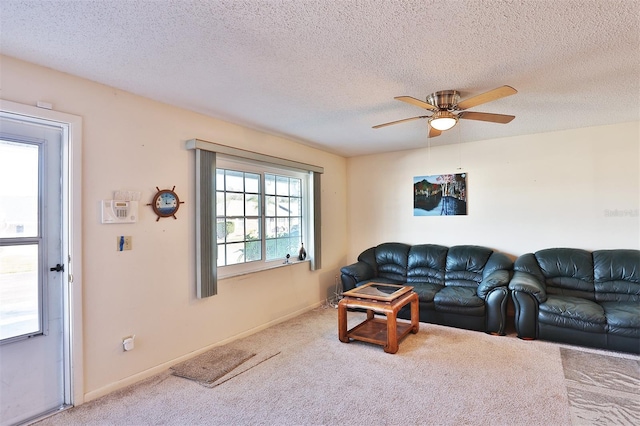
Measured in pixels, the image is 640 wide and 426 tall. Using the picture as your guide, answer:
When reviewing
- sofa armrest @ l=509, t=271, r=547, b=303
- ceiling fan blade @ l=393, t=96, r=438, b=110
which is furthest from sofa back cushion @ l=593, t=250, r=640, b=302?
ceiling fan blade @ l=393, t=96, r=438, b=110

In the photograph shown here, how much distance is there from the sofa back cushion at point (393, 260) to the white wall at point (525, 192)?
0.31m

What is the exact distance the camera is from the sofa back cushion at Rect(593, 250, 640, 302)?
11.9 feet

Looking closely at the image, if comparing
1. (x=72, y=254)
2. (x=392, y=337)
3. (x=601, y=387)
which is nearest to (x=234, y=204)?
(x=72, y=254)

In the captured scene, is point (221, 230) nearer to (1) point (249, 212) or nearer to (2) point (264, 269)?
(1) point (249, 212)

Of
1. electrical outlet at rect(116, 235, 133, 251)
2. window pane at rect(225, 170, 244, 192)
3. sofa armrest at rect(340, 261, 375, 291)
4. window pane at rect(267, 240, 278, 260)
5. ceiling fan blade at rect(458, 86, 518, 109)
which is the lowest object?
sofa armrest at rect(340, 261, 375, 291)

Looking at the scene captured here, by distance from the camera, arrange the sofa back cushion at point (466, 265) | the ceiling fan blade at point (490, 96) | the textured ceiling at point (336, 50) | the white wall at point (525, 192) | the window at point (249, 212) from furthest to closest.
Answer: the sofa back cushion at point (466, 265), the white wall at point (525, 192), the window at point (249, 212), the ceiling fan blade at point (490, 96), the textured ceiling at point (336, 50)

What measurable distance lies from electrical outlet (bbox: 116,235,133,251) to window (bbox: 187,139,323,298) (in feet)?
2.10

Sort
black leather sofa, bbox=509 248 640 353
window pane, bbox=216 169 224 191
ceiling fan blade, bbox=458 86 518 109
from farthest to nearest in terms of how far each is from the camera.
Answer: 1. window pane, bbox=216 169 224 191
2. black leather sofa, bbox=509 248 640 353
3. ceiling fan blade, bbox=458 86 518 109

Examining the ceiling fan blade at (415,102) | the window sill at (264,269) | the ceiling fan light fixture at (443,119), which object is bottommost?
the window sill at (264,269)

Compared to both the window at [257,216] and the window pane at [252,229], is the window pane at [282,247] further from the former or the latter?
Answer: the window pane at [252,229]

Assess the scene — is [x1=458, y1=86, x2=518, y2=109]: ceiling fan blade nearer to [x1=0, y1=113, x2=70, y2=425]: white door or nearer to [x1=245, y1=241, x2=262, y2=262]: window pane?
[x1=245, y1=241, x2=262, y2=262]: window pane

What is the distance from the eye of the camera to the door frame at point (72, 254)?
246 cm

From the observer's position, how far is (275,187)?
4.49 meters

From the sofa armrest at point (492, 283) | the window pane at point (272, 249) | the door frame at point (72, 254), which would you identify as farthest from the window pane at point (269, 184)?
the sofa armrest at point (492, 283)
